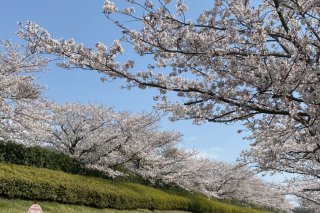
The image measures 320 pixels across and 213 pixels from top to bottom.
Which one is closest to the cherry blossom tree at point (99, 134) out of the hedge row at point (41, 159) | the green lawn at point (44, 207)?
the hedge row at point (41, 159)

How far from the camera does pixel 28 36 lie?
15.6 ft

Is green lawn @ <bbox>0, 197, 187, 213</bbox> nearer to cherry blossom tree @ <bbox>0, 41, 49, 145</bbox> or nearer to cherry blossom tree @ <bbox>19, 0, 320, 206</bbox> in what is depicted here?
cherry blossom tree @ <bbox>0, 41, 49, 145</bbox>

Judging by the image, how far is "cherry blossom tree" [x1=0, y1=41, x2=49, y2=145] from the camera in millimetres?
11781

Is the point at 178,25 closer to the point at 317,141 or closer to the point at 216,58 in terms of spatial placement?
the point at 216,58

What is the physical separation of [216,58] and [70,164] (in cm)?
1247

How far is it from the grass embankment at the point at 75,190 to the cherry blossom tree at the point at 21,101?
3.63 feet

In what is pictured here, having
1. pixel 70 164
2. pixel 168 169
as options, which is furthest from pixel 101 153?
pixel 168 169

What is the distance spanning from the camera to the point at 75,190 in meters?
13.4

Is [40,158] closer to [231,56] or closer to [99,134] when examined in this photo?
[99,134]

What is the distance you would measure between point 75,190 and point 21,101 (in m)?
3.51

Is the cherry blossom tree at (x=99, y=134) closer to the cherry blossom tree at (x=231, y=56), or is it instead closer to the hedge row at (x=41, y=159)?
the hedge row at (x=41, y=159)

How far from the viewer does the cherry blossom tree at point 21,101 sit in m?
11.8

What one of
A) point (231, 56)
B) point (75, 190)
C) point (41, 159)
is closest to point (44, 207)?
point (75, 190)

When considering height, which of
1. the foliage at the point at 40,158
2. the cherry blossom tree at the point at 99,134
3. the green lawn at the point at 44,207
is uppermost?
the cherry blossom tree at the point at 99,134
